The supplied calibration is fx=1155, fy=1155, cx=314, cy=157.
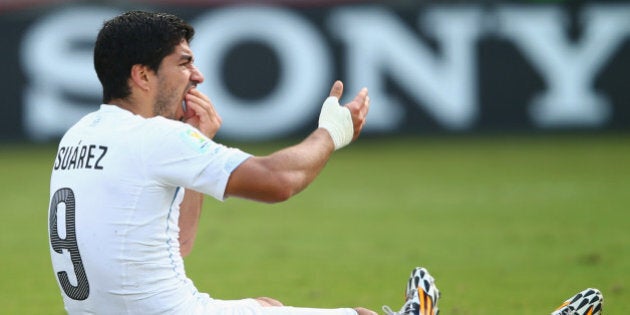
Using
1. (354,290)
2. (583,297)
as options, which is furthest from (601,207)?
(583,297)

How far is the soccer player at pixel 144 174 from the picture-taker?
15.1 feet

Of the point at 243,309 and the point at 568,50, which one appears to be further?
the point at 568,50

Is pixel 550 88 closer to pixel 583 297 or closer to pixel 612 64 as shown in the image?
pixel 612 64

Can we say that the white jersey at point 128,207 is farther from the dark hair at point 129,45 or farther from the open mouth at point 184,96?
the open mouth at point 184,96

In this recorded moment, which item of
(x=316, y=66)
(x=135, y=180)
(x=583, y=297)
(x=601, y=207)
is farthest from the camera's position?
(x=316, y=66)

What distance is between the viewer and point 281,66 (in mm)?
16125

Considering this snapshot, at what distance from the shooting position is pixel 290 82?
52.7ft

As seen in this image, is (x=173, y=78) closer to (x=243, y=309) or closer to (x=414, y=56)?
(x=243, y=309)

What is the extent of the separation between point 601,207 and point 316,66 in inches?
221

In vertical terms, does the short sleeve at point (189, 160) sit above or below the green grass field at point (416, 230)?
below

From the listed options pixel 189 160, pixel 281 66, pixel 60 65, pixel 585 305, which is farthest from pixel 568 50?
pixel 189 160

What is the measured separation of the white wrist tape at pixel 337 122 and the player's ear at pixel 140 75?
30.1 inches

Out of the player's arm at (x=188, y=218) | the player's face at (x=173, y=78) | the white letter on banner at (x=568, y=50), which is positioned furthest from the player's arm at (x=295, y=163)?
the white letter on banner at (x=568, y=50)

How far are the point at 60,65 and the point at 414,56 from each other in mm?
4845
